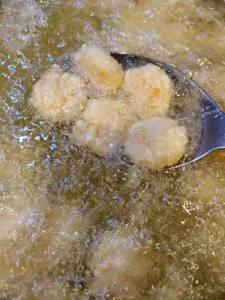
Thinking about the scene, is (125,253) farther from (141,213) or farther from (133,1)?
(133,1)

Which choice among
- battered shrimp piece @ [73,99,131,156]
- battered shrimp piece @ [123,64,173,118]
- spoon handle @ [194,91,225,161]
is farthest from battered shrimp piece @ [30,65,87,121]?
spoon handle @ [194,91,225,161]

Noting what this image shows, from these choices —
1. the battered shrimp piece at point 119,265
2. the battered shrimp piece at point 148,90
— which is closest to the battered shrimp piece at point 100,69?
the battered shrimp piece at point 148,90

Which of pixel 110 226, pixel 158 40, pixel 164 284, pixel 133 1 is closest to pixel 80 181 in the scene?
pixel 110 226

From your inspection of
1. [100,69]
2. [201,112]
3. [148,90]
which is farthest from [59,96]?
[201,112]

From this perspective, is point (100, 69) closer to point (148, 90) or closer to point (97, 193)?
point (148, 90)

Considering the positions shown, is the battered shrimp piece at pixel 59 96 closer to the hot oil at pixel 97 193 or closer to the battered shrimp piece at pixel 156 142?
the hot oil at pixel 97 193

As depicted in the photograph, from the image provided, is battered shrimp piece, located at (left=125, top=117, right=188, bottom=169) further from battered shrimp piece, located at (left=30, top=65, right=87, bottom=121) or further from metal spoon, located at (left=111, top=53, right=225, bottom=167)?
battered shrimp piece, located at (left=30, top=65, right=87, bottom=121)
